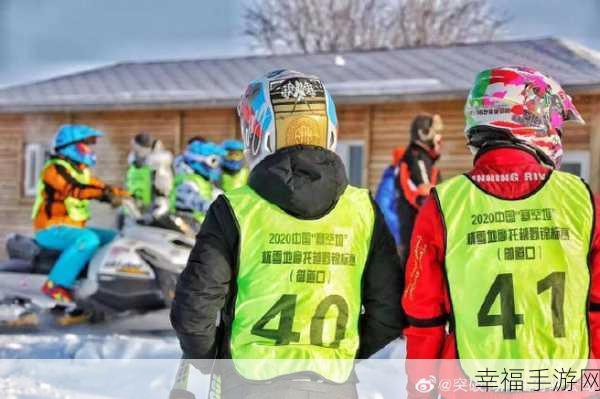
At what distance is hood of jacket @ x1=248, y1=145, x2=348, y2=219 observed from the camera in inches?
93.6

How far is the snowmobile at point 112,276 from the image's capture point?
283 inches

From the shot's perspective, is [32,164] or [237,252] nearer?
[237,252]

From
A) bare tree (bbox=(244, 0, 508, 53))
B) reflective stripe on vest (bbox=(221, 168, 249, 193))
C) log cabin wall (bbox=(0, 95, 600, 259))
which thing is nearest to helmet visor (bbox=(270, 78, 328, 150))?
reflective stripe on vest (bbox=(221, 168, 249, 193))

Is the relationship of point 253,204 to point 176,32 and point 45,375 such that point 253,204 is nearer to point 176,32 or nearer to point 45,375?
point 45,375

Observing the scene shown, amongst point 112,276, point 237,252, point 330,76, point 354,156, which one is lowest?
point 112,276

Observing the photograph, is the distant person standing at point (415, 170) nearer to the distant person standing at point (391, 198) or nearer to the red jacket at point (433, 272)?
the distant person standing at point (391, 198)

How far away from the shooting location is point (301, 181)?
7.82 ft

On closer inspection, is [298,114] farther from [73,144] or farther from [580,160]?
[580,160]

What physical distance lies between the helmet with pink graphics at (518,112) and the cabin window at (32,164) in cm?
1402

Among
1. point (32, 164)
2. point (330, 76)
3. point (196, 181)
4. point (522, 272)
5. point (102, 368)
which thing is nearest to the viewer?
point (522, 272)

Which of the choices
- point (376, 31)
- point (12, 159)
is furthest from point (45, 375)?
point (376, 31)

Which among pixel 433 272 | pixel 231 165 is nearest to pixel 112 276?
pixel 231 165

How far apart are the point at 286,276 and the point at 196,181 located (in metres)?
5.80

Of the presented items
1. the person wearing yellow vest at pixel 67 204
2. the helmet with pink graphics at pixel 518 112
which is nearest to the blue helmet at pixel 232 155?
the person wearing yellow vest at pixel 67 204
